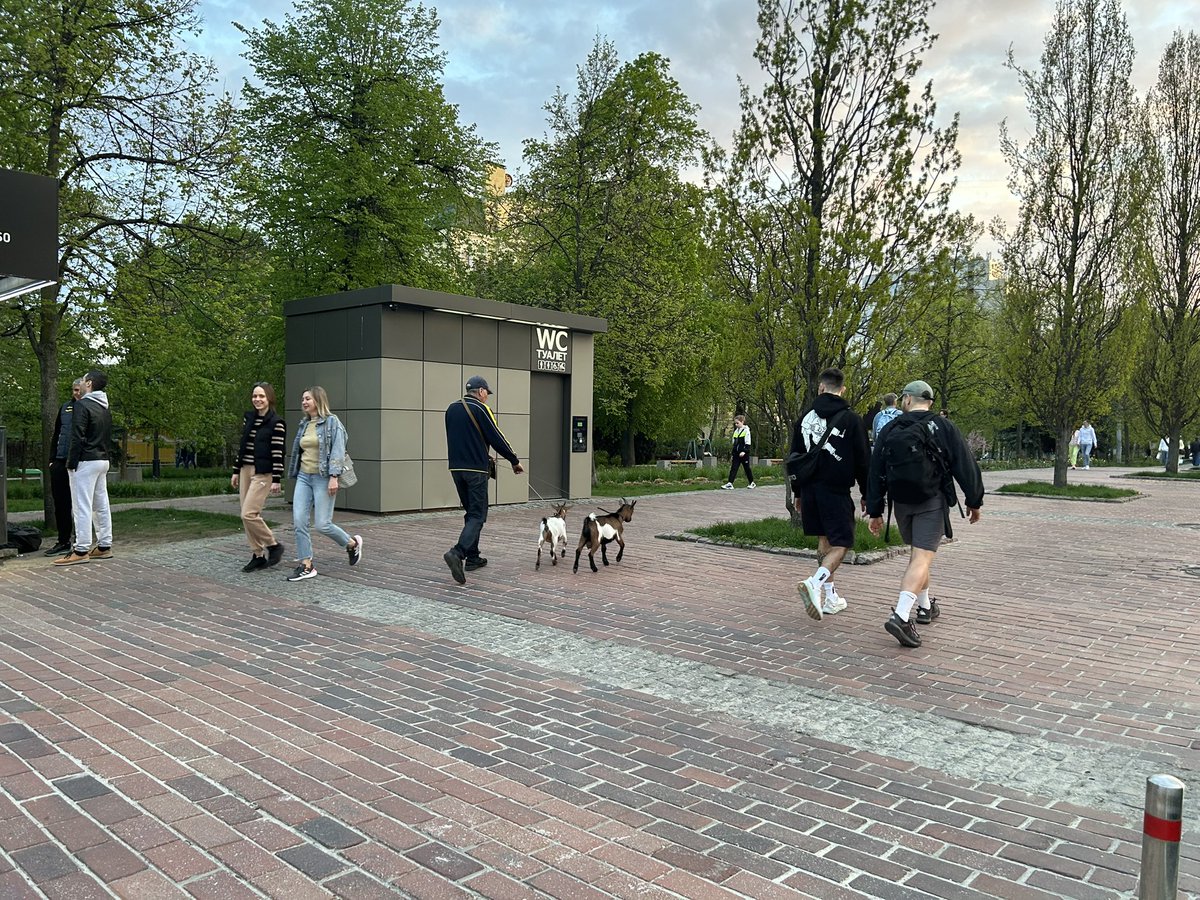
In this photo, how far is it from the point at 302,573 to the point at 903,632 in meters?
5.69

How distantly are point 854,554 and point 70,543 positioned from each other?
375 inches

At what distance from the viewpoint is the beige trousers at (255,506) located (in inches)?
350

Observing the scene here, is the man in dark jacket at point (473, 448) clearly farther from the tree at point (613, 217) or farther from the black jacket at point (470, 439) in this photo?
the tree at point (613, 217)

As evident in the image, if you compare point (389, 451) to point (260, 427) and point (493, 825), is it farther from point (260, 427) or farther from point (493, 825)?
point (493, 825)

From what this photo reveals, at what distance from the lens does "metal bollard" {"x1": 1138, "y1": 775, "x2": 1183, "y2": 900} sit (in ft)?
6.75

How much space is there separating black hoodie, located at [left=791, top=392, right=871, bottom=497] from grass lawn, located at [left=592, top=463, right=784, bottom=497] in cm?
1270

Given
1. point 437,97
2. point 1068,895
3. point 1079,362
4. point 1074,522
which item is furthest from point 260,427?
point 1079,362

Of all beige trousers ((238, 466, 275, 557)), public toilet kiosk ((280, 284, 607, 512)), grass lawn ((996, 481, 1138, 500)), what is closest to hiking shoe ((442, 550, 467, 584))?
beige trousers ((238, 466, 275, 557))

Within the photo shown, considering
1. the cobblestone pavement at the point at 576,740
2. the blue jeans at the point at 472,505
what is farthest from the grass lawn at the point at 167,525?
the blue jeans at the point at 472,505

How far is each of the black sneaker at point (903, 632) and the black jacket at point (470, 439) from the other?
13.2ft

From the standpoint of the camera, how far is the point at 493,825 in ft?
11.1

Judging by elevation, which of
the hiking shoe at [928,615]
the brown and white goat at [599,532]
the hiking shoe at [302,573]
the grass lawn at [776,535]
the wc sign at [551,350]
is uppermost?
the wc sign at [551,350]

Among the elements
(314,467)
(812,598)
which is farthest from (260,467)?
(812,598)

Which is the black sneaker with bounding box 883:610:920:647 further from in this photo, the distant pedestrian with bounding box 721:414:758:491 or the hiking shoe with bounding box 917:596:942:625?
the distant pedestrian with bounding box 721:414:758:491
